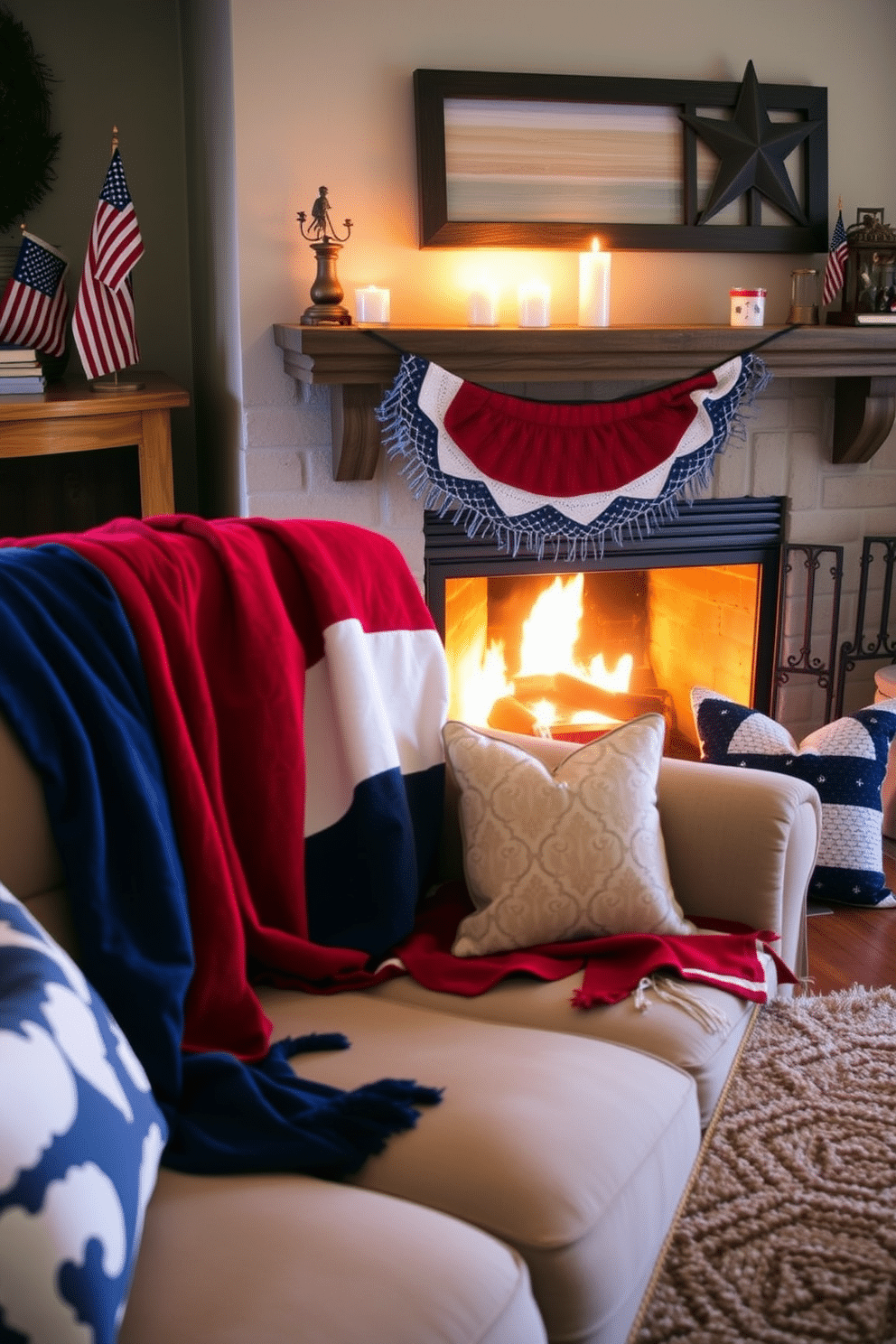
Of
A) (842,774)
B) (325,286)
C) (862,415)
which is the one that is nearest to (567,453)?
(325,286)

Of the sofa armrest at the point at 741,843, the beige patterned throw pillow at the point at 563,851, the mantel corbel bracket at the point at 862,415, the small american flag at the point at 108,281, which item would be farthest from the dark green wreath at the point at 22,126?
the sofa armrest at the point at 741,843

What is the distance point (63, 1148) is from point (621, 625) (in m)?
2.46

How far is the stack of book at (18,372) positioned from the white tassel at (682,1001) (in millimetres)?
1922

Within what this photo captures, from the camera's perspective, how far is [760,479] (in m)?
3.03

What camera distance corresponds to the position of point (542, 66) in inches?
106

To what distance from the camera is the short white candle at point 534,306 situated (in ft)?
8.69

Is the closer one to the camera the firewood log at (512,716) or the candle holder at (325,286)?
the candle holder at (325,286)

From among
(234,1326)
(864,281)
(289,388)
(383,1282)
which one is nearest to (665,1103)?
(383,1282)

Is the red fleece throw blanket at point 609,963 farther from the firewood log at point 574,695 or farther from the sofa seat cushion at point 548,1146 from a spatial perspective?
the firewood log at point 574,695

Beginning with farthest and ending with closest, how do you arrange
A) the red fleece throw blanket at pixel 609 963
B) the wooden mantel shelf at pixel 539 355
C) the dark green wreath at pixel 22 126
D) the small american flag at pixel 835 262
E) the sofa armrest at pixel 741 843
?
the dark green wreath at pixel 22 126 < the small american flag at pixel 835 262 < the wooden mantel shelf at pixel 539 355 < the sofa armrest at pixel 741 843 < the red fleece throw blanket at pixel 609 963

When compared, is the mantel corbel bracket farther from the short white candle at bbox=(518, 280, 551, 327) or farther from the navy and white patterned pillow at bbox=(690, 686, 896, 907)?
the short white candle at bbox=(518, 280, 551, 327)

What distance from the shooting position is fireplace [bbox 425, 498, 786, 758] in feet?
9.95

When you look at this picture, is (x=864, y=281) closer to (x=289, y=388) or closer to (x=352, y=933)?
(x=289, y=388)

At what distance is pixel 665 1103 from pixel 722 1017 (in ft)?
0.67
